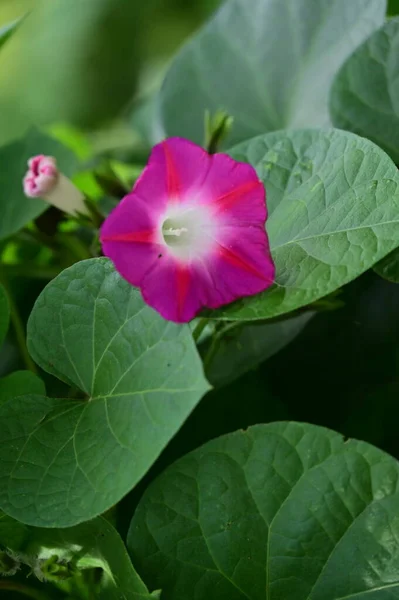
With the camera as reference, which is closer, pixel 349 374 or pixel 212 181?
pixel 212 181

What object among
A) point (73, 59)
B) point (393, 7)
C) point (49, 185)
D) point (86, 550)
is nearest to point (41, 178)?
point (49, 185)

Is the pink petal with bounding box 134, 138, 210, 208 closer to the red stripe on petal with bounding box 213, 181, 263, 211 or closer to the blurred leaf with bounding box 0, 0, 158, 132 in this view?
the red stripe on petal with bounding box 213, 181, 263, 211

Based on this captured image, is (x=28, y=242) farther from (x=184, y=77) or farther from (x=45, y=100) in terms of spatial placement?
(x=45, y=100)

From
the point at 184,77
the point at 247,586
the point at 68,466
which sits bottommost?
the point at 247,586

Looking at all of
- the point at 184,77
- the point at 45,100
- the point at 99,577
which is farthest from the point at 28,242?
the point at 45,100

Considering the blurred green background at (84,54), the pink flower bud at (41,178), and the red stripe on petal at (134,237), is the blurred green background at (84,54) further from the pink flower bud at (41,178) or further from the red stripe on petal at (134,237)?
the red stripe on petal at (134,237)

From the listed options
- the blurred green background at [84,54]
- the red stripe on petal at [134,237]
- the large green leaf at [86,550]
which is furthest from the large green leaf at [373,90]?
the blurred green background at [84,54]
